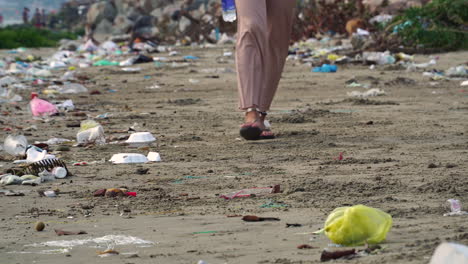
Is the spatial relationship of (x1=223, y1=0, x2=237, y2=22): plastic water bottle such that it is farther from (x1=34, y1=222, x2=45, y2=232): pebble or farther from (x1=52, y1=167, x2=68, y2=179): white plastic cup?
(x1=34, y1=222, x2=45, y2=232): pebble

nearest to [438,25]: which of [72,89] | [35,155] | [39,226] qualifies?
[72,89]

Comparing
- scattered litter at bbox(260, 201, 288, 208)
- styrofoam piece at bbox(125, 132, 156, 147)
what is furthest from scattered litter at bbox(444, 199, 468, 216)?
styrofoam piece at bbox(125, 132, 156, 147)

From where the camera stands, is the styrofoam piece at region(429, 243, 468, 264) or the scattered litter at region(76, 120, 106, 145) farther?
the scattered litter at region(76, 120, 106, 145)

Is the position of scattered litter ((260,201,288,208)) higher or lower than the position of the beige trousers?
lower

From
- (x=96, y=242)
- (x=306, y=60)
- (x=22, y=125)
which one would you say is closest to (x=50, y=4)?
(x=306, y=60)

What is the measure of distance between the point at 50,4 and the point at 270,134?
198ft

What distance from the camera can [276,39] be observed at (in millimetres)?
5781

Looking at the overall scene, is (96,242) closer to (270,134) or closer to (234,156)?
(234,156)

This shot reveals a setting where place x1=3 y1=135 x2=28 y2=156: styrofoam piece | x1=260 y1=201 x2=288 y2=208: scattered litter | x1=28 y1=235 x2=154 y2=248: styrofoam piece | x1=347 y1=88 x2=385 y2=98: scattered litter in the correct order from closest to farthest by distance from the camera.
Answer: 1. x1=28 y1=235 x2=154 y2=248: styrofoam piece
2. x1=260 y1=201 x2=288 y2=208: scattered litter
3. x1=3 y1=135 x2=28 y2=156: styrofoam piece
4. x1=347 y1=88 x2=385 y2=98: scattered litter

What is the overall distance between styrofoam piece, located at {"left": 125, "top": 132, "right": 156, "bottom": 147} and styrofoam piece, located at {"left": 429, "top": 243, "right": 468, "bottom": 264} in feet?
12.3

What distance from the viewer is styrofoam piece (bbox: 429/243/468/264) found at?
71.7 inches

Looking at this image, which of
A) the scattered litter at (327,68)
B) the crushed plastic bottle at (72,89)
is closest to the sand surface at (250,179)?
the crushed plastic bottle at (72,89)

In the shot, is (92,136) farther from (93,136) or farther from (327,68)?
(327,68)

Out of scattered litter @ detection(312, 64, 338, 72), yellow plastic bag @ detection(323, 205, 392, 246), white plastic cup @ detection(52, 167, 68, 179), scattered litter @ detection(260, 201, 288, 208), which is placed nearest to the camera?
yellow plastic bag @ detection(323, 205, 392, 246)
